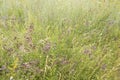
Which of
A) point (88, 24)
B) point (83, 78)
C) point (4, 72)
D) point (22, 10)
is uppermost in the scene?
point (22, 10)

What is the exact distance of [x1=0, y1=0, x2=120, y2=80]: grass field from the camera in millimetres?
2598

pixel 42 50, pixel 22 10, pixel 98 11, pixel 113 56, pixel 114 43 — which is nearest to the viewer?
pixel 42 50

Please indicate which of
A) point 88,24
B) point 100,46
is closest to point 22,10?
point 88,24

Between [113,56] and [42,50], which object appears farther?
[113,56]

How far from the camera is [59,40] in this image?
3.01m

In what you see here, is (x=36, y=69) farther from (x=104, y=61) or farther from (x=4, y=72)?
(x=104, y=61)

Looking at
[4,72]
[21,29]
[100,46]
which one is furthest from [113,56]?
[4,72]

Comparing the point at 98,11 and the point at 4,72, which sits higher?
the point at 98,11

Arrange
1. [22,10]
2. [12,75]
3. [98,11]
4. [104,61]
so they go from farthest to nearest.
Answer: [98,11] → [22,10] → [104,61] → [12,75]

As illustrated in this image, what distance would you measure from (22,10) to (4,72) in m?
1.34

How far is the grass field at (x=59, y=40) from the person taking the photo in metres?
2.60

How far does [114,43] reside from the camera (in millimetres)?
Answer: 3369

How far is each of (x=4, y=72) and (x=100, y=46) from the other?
4.24 feet

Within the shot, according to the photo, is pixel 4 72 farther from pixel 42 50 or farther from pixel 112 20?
pixel 112 20
